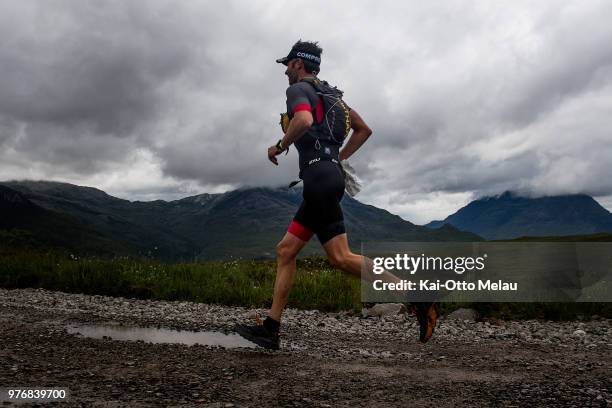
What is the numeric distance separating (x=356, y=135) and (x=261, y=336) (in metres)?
2.98

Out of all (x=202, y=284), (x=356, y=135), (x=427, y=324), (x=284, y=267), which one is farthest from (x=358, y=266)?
(x=202, y=284)

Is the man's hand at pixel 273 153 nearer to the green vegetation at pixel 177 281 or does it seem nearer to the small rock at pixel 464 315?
the small rock at pixel 464 315

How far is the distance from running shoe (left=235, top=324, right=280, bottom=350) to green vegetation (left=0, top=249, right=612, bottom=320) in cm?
477

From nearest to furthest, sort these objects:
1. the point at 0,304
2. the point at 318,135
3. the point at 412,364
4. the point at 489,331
A: the point at 412,364 < the point at 318,135 < the point at 489,331 < the point at 0,304

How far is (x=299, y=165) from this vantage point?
6.38m

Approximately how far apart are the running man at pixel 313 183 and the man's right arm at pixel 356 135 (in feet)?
1.26

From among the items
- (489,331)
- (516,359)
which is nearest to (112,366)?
(516,359)

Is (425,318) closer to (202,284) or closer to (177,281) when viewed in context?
(202,284)

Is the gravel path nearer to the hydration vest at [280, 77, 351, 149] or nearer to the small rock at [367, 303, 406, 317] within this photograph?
the small rock at [367, 303, 406, 317]

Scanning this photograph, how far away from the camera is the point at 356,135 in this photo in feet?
23.5

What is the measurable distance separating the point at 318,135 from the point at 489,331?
4.70 m

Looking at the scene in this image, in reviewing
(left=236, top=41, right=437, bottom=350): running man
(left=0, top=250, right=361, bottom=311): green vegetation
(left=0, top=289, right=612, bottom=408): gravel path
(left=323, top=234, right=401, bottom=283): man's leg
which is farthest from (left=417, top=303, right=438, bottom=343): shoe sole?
(left=0, top=250, right=361, bottom=311): green vegetation

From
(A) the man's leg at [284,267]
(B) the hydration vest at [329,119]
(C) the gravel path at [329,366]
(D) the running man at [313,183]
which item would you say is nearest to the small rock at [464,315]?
(C) the gravel path at [329,366]

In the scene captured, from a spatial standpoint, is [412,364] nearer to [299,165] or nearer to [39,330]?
[299,165]
